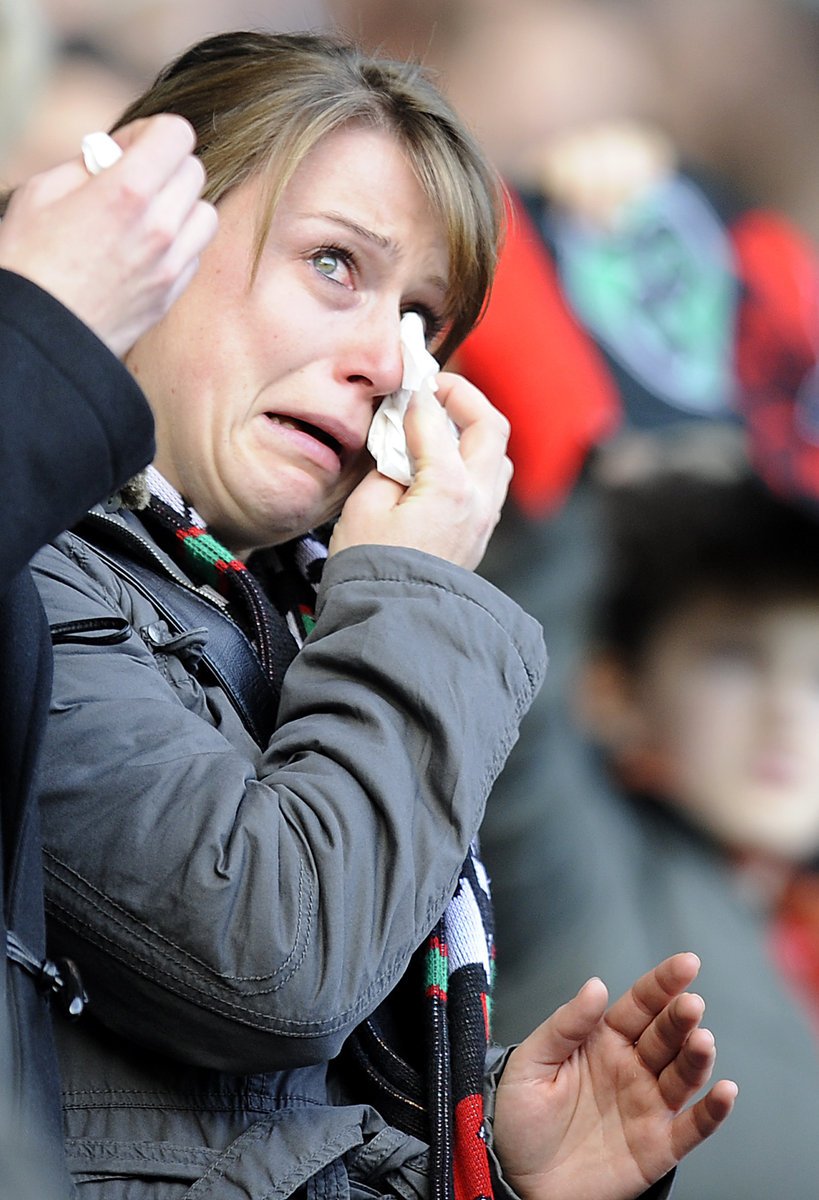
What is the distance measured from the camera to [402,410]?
1426mm

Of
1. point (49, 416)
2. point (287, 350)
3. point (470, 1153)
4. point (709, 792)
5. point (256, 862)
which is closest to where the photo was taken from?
point (49, 416)

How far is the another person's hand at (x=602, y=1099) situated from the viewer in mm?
1265

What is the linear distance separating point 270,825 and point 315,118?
0.76 metres

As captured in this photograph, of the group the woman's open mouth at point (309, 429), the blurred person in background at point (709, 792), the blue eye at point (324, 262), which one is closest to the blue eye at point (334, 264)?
the blue eye at point (324, 262)

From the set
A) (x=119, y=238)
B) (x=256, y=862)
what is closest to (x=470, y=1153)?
(x=256, y=862)

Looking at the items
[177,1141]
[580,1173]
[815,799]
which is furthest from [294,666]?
[815,799]

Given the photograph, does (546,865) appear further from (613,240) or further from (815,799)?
(613,240)

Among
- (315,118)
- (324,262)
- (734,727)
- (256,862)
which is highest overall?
(315,118)

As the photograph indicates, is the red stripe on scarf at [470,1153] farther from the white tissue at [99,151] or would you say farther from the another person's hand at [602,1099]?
the white tissue at [99,151]

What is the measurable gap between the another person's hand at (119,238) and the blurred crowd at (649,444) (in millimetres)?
1678

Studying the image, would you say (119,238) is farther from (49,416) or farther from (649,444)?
(649,444)

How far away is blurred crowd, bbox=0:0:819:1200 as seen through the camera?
2.54m

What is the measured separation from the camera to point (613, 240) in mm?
2818

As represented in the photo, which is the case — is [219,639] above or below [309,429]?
below
